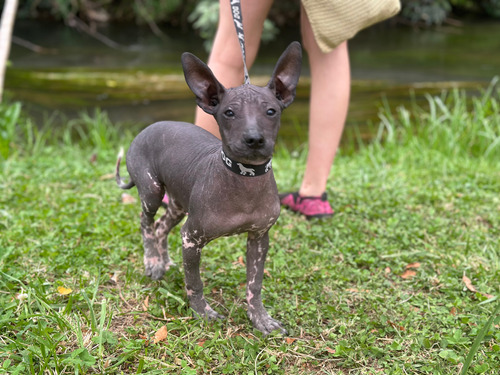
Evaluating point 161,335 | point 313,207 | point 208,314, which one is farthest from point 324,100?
point 161,335

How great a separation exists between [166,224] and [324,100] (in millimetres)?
1410

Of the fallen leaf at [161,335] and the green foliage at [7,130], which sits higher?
the fallen leaf at [161,335]

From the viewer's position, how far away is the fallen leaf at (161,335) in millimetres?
2330

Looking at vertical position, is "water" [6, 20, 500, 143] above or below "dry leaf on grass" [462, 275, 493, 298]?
below

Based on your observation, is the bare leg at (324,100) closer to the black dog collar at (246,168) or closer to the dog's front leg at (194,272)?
the dog's front leg at (194,272)

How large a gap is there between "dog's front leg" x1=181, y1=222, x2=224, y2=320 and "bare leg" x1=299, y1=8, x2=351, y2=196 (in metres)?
1.43

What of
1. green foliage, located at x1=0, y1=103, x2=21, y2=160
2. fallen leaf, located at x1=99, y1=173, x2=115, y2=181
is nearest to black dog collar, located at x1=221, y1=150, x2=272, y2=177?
fallen leaf, located at x1=99, y1=173, x2=115, y2=181

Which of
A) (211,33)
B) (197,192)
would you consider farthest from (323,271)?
(211,33)

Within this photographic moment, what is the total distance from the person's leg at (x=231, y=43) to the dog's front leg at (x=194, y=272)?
3.40 ft

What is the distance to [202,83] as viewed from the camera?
206 centimetres

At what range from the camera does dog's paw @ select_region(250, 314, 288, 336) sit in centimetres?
242

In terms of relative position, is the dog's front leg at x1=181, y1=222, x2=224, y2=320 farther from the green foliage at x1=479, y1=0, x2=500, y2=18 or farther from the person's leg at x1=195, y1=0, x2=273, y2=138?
the green foliage at x1=479, y1=0, x2=500, y2=18

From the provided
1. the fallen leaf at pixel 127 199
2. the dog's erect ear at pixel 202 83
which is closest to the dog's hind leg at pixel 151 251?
the dog's erect ear at pixel 202 83

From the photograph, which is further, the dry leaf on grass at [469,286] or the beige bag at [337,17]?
the beige bag at [337,17]
